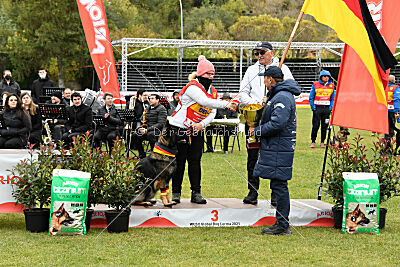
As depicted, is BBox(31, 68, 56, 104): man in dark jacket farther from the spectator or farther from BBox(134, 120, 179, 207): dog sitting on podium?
the spectator

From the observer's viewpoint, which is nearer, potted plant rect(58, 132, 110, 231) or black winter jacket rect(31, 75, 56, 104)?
potted plant rect(58, 132, 110, 231)

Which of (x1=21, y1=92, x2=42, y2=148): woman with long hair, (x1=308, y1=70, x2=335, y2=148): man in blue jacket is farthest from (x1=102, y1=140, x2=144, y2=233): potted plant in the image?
(x1=308, y1=70, x2=335, y2=148): man in blue jacket

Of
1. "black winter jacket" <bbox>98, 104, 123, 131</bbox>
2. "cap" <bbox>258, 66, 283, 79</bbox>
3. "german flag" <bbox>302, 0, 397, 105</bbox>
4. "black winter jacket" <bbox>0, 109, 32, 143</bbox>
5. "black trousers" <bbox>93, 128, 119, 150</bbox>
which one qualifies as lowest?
"black trousers" <bbox>93, 128, 119, 150</bbox>

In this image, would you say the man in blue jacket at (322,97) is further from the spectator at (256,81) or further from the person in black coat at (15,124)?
the person in black coat at (15,124)

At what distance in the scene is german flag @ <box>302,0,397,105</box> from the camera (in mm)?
7277

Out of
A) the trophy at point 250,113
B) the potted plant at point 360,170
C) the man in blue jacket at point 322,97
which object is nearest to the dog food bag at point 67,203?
the trophy at point 250,113

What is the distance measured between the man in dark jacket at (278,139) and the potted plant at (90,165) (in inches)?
74.9

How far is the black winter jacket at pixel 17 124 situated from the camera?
412 inches

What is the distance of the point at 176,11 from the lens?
255ft

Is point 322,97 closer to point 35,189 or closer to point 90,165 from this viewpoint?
point 90,165

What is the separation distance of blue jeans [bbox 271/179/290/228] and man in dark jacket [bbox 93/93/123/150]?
730 centimetres

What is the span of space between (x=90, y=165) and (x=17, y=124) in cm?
416

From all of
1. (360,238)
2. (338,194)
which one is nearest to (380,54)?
(338,194)

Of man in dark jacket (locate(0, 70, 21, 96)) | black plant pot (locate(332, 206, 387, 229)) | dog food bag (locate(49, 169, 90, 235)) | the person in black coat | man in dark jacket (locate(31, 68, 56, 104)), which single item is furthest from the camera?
man in dark jacket (locate(0, 70, 21, 96))
